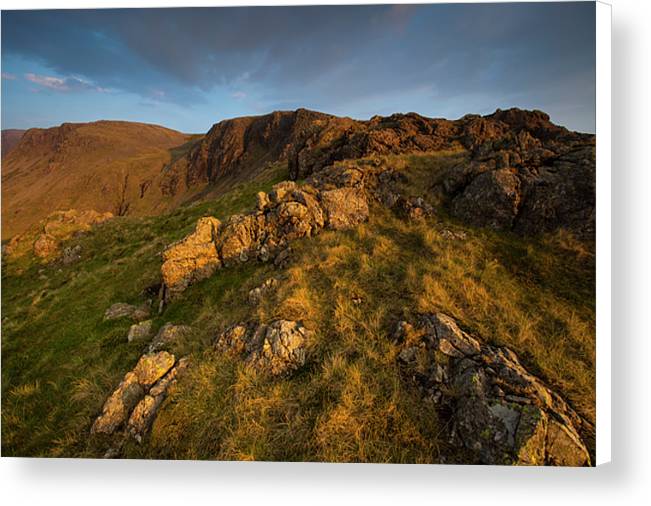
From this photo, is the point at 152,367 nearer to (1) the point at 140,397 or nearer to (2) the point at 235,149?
(1) the point at 140,397

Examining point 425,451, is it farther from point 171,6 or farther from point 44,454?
point 171,6

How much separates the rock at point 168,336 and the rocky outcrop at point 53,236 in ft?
48.7

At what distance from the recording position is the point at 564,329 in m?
4.54

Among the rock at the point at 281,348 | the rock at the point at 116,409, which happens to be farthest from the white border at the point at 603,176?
the rock at the point at 116,409

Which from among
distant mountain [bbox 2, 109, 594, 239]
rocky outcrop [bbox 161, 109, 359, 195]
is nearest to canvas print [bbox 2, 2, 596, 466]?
distant mountain [bbox 2, 109, 594, 239]

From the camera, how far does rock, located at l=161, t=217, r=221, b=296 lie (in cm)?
704

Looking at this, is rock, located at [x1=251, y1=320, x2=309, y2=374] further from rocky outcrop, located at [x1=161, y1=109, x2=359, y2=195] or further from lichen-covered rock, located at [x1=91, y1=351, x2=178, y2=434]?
rocky outcrop, located at [x1=161, y1=109, x2=359, y2=195]

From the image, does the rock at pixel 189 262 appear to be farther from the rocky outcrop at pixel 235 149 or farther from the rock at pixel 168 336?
the rocky outcrop at pixel 235 149

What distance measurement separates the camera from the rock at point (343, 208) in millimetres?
7852

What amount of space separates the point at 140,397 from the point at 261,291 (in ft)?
8.60

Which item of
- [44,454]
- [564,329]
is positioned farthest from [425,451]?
[44,454]

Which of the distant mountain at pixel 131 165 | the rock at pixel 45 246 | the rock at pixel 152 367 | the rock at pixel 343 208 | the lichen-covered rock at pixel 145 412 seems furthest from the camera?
the distant mountain at pixel 131 165

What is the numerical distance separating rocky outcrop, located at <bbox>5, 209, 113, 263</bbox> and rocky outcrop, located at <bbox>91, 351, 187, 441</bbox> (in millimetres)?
15535

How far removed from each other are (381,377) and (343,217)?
16.2 feet
